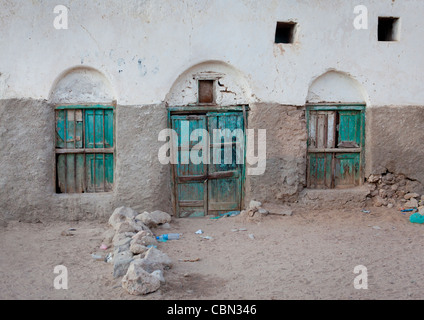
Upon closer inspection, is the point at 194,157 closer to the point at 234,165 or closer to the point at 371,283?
the point at 234,165

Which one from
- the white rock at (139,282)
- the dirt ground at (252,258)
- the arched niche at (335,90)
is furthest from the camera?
the arched niche at (335,90)

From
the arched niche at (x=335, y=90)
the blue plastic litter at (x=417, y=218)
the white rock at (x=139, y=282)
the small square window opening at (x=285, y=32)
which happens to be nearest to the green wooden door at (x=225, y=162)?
the arched niche at (x=335, y=90)

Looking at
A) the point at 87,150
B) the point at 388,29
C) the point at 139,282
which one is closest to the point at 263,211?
the point at 87,150

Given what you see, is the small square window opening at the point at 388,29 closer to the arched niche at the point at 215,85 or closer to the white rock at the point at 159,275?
the arched niche at the point at 215,85

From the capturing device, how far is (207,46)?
284 inches

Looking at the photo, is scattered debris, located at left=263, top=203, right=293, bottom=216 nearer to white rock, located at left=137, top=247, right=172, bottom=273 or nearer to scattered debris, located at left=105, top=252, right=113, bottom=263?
white rock, located at left=137, top=247, right=172, bottom=273

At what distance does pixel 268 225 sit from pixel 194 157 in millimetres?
1644

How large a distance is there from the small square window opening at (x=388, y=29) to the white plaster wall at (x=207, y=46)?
127 millimetres

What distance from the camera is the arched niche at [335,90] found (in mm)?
7664

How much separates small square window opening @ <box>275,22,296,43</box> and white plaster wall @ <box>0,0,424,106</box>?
0.20 meters

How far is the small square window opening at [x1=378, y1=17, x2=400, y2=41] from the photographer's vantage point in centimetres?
764

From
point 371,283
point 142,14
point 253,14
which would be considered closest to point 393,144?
point 253,14

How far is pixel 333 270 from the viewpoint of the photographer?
500 cm

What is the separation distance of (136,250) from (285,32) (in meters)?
4.67
